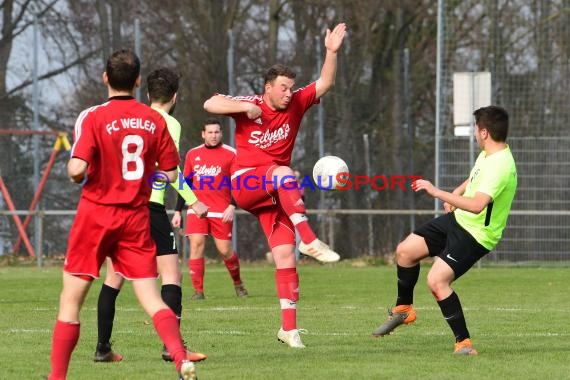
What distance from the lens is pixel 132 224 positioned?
6.99 metres

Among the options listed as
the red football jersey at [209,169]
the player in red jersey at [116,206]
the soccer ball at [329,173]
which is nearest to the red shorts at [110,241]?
the player in red jersey at [116,206]

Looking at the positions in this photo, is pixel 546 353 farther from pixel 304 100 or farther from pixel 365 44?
pixel 365 44

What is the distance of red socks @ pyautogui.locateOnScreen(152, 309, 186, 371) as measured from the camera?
6.88m

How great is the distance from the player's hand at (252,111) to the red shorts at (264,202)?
15.9 inches

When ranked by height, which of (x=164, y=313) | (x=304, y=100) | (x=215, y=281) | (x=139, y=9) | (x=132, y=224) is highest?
(x=139, y=9)

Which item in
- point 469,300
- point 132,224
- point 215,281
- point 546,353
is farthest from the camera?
point 215,281

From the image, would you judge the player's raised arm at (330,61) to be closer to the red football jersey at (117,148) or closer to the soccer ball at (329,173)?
the soccer ball at (329,173)

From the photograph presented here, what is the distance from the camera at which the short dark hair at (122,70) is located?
276 inches

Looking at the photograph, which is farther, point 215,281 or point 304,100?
point 215,281

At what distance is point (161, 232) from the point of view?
8680 millimetres

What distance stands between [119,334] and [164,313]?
326cm

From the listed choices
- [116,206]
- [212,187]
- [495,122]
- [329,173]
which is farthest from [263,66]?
[116,206]

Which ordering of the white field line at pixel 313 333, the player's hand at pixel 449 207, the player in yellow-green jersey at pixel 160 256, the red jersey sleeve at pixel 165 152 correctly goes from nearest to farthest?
1. the red jersey sleeve at pixel 165 152
2. the player in yellow-green jersey at pixel 160 256
3. the player's hand at pixel 449 207
4. the white field line at pixel 313 333

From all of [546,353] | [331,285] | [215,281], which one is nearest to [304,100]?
[546,353]
